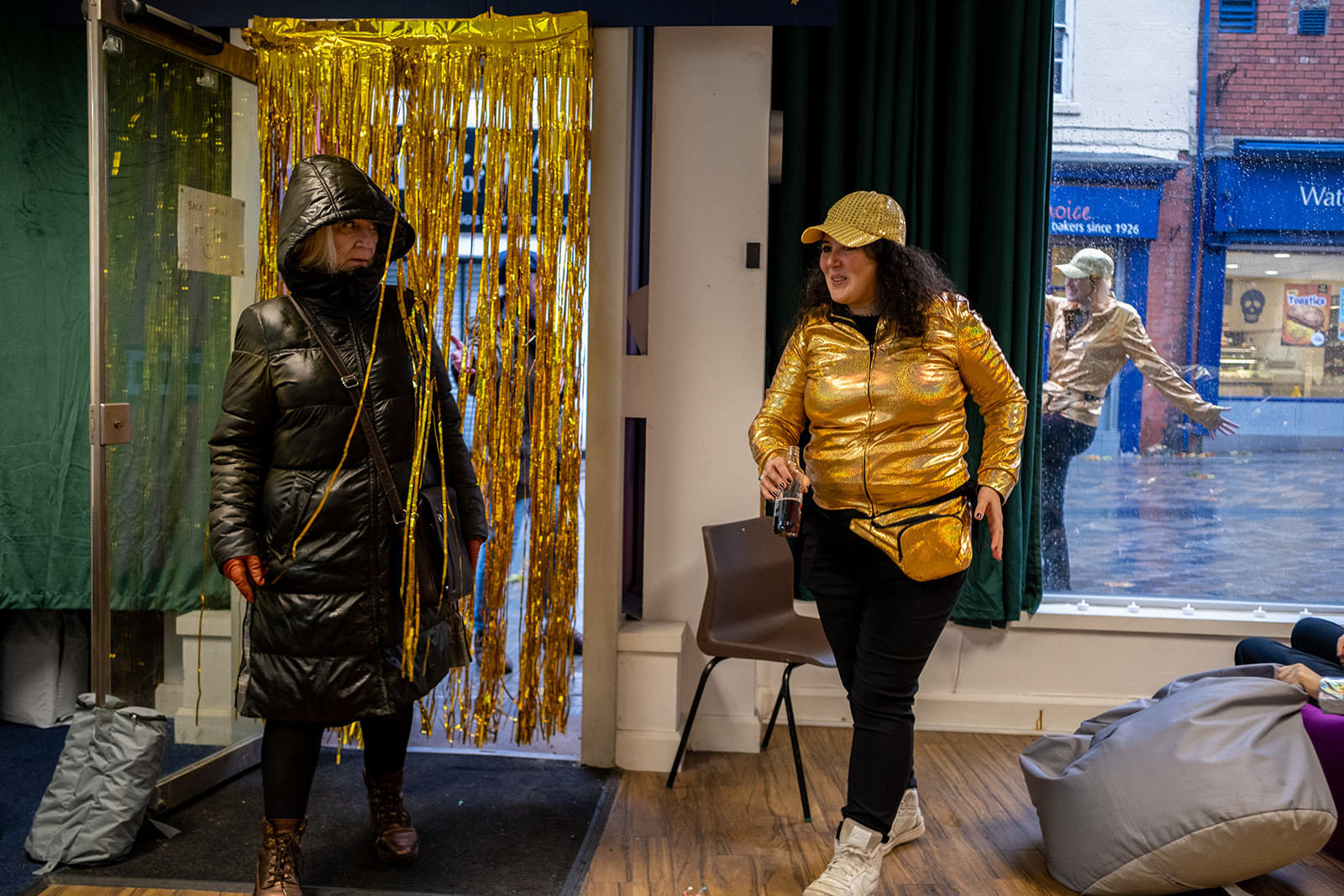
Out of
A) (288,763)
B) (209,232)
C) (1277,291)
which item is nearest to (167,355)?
(209,232)

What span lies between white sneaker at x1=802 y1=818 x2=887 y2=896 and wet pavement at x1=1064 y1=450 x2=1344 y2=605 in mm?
1685

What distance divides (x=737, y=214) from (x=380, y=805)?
186 cm

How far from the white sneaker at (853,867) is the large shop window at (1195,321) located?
1654mm

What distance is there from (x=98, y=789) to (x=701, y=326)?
6.34ft

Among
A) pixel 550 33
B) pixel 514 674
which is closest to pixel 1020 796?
pixel 514 674

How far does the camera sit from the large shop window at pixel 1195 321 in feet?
11.3

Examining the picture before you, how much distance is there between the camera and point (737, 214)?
10.2ft

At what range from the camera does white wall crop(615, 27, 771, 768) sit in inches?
122

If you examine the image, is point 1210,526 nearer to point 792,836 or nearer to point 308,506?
point 792,836

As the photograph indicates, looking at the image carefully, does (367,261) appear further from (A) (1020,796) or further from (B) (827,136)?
(A) (1020,796)

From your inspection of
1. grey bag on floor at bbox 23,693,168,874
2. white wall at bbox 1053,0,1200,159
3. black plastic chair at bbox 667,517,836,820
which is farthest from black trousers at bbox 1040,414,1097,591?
grey bag on floor at bbox 23,693,168,874

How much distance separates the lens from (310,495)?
2.09m

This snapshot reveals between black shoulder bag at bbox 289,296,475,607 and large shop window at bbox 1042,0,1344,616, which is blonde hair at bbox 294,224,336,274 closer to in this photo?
black shoulder bag at bbox 289,296,475,607

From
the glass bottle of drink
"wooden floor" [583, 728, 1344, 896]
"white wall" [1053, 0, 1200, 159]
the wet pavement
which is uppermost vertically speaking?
"white wall" [1053, 0, 1200, 159]
